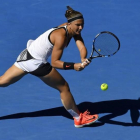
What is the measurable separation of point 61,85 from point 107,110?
116 centimetres

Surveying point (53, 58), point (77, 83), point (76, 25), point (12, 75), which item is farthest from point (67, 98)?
point (77, 83)

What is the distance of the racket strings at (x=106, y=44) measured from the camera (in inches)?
281

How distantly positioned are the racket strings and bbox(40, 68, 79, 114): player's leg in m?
0.73

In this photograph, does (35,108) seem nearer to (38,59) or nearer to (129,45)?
(38,59)

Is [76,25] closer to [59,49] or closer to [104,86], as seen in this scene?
[59,49]

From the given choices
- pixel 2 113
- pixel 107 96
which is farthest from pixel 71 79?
pixel 2 113

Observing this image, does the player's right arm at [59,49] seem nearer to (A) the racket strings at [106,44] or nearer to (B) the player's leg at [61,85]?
(B) the player's leg at [61,85]

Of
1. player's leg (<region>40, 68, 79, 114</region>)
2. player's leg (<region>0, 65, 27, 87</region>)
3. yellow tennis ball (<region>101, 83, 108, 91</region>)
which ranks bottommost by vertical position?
yellow tennis ball (<region>101, 83, 108, 91</region>)

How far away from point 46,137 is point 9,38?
3059mm

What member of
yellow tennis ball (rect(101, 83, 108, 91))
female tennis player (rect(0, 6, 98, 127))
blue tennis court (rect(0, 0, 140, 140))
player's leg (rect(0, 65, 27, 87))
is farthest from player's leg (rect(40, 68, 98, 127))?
yellow tennis ball (rect(101, 83, 108, 91))

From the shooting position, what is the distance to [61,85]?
711 cm

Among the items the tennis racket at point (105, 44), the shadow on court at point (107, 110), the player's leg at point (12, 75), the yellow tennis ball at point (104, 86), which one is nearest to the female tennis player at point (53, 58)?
the player's leg at point (12, 75)

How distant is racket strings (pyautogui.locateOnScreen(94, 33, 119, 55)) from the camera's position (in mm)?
7137

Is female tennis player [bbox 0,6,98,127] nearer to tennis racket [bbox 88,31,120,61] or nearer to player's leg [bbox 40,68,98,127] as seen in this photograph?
player's leg [bbox 40,68,98,127]
